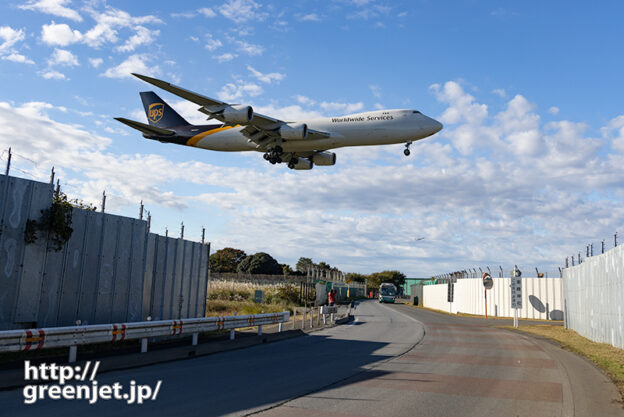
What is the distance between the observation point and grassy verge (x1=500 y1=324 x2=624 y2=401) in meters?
11.6

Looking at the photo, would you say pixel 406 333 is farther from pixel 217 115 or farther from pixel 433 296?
pixel 433 296

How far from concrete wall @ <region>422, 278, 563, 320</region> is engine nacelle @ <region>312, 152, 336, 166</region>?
58.0ft

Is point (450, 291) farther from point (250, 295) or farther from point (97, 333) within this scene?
point (97, 333)

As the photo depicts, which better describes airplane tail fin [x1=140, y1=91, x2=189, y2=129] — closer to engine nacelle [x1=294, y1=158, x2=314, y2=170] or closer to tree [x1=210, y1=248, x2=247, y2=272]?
engine nacelle [x1=294, y1=158, x2=314, y2=170]

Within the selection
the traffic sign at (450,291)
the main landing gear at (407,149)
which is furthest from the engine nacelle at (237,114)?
the traffic sign at (450,291)

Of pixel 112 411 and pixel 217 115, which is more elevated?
pixel 217 115

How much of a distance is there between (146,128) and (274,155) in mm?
6845

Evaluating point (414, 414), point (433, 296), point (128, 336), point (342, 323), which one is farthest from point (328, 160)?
point (433, 296)

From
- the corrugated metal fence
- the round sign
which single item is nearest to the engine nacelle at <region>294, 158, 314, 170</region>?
the corrugated metal fence

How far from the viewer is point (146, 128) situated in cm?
2558

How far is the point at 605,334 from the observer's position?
17.3 metres

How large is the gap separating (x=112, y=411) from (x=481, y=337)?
56.4 feet

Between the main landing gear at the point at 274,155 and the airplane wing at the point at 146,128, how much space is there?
585 cm

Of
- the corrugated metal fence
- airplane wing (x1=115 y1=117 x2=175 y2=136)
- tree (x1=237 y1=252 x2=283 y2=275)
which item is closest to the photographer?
the corrugated metal fence
